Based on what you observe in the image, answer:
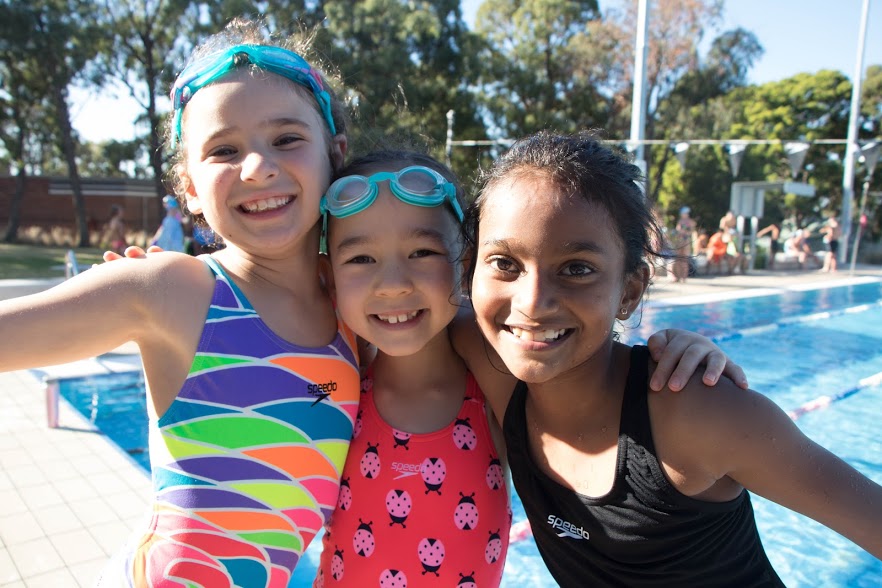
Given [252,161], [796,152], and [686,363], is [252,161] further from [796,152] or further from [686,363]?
[796,152]

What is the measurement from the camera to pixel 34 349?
1363 millimetres

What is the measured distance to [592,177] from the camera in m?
1.62

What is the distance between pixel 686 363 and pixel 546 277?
409 mm

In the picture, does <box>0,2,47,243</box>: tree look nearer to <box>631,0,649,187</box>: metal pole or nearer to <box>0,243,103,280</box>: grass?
<box>0,243,103,280</box>: grass

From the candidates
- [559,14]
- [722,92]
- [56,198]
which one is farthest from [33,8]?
[722,92]

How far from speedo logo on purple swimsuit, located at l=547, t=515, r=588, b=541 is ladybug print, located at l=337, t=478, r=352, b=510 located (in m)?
0.57

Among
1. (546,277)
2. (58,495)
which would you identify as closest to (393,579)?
(546,277)

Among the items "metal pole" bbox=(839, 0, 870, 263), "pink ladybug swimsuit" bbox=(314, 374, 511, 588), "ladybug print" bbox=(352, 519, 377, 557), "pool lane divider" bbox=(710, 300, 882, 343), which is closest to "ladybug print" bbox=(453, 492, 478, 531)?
"pink ladybug swimsuit" bbox=(314, 374, 511, 588)

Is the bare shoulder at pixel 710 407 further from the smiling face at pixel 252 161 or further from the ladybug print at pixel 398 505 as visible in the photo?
the smiling face at pixel 252 161

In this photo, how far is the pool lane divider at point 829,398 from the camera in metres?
6.77

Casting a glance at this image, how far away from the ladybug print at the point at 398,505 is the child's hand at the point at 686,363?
29.3 inches

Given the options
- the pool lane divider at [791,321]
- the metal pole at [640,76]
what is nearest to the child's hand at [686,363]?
the pool lane divider at [791,321]

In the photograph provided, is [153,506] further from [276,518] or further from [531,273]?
[531,273]

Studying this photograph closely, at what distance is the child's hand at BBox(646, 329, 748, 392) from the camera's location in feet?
5.10
